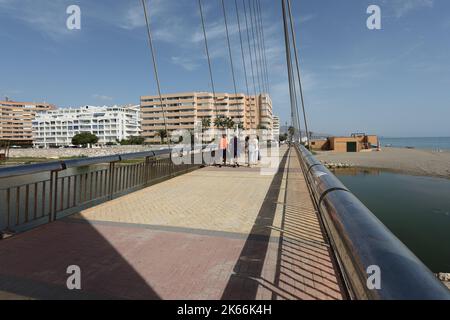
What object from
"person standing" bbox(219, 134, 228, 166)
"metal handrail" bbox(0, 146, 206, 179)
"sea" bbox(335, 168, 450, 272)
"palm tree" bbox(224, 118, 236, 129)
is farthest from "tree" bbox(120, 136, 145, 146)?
"metal handrail" bbox(0, 146, 206, 179)

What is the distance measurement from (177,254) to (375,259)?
9.33ft

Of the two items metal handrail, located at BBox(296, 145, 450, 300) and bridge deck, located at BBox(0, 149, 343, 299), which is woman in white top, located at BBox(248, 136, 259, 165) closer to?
bridge deck, located at BBox(0, 149, 343, 299)

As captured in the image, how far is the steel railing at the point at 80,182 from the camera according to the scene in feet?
14.9

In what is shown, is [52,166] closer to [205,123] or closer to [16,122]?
[205,123]

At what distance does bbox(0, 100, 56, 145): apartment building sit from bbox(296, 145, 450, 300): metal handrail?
17479cm

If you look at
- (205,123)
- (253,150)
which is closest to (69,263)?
(253,150)

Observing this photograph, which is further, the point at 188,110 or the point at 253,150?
the point at 188,110

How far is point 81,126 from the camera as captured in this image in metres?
134

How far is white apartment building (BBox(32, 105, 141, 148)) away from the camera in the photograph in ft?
431

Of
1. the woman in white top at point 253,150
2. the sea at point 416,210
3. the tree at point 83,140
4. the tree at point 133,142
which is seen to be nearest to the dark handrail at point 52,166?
the woman in white top at point 253,150

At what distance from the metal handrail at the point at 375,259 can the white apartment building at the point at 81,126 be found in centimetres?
13776
